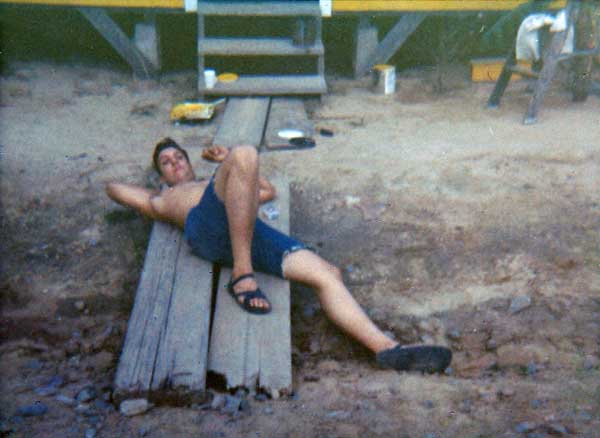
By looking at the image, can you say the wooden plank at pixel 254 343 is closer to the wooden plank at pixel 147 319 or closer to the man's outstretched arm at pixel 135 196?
the wooden plank at pixel 147 319

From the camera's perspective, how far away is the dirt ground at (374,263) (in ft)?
7.95

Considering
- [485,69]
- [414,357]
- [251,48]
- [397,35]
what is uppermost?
[397,35]

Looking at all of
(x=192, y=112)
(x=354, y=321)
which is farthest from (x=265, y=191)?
(x=192, y=112)

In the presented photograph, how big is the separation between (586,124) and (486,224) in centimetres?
230

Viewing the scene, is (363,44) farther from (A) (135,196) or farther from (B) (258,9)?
(A) (135,196)

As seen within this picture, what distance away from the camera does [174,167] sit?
153 inches

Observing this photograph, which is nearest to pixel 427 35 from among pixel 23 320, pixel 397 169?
pixel 397 169

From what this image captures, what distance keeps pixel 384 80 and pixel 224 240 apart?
169 inches

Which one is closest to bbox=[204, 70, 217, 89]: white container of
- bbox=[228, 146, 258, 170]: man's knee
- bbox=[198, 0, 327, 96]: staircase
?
bbox=[198, 0, 327, 96]: staircase

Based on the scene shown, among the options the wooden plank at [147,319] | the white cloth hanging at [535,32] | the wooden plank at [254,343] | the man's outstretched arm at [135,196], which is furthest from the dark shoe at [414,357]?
the white cloth hanging at [535,32]

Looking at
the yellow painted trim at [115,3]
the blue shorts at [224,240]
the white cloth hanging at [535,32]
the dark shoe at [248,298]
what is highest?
the yellow painted trim at [115,3]

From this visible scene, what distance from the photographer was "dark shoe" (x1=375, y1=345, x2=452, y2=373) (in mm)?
2771

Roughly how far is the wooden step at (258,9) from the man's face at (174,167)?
3.50 meters

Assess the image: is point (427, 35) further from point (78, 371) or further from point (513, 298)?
point (78, 371)
